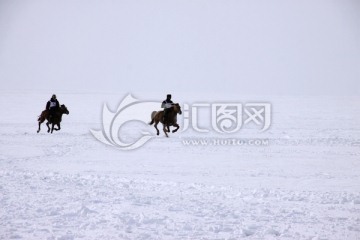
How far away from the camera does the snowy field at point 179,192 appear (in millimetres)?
6598

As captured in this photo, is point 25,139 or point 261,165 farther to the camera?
point 25,139

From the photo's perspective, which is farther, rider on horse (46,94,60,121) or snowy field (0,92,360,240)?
rider on horse (46,94,60,121)

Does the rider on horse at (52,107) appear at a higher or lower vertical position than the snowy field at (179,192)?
higher

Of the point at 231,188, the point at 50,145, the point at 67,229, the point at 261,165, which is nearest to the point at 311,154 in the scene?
the point at 261,165

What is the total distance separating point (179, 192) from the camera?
8.95 metres

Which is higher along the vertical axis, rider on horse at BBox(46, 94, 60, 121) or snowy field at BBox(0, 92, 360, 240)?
rider on horse at BBox(46, 94, 60, 121)

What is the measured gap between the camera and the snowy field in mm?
6598

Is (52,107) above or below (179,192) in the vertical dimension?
above

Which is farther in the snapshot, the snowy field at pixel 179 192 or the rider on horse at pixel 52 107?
the rider on horse at pixel 52 107

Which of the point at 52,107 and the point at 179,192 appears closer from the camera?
the point at 179,192

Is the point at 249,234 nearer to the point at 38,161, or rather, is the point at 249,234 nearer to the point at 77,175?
the point at 77,175

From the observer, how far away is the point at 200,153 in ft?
48.8

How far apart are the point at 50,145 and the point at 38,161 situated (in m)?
3.68

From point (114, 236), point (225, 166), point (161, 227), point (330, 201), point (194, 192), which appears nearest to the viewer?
point (114, 236)
